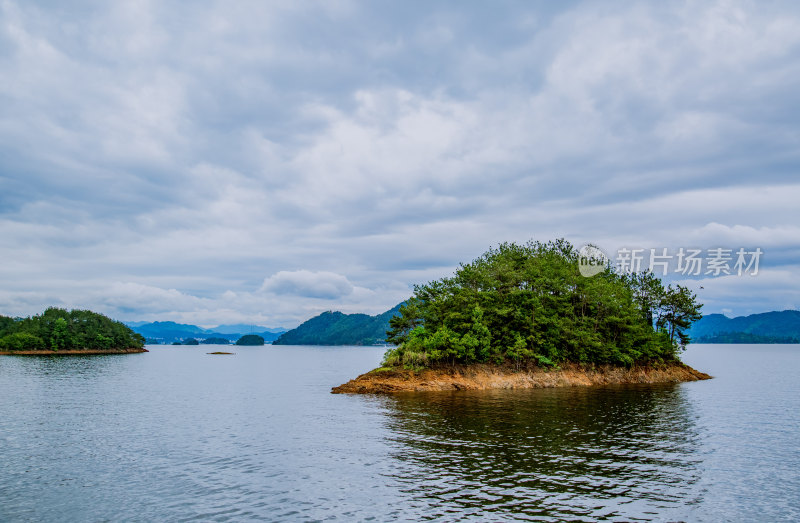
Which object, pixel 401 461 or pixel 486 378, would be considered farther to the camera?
pixel 486 378

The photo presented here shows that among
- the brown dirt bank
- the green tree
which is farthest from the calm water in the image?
the green tree

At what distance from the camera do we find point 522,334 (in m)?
84.6

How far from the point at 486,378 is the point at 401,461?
49991 millimetres

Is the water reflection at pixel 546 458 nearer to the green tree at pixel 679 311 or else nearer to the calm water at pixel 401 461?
the calm water at pixel 401 461

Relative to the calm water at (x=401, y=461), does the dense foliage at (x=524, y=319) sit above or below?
above

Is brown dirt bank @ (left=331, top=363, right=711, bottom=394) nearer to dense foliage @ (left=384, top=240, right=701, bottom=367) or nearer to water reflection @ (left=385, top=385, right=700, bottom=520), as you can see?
dense foliage @ (left=384, top=240, right=701, bottom=367)

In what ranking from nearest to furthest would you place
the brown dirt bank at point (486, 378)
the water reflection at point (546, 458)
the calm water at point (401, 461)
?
the calm water at point (401, 461), the water reflection at point (546, 458), the brown dirt bank at point (486, 378)

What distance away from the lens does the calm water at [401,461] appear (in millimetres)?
23547

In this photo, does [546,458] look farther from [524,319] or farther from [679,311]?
[679,311]

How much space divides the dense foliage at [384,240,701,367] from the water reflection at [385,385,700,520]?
71.4ft

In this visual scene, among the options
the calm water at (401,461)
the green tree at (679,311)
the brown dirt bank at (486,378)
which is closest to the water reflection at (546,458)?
the calm water at (401,461)

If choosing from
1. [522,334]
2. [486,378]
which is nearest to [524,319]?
[522,334]

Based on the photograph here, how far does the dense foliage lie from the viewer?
79.9m

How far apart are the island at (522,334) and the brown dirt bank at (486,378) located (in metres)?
0.17
